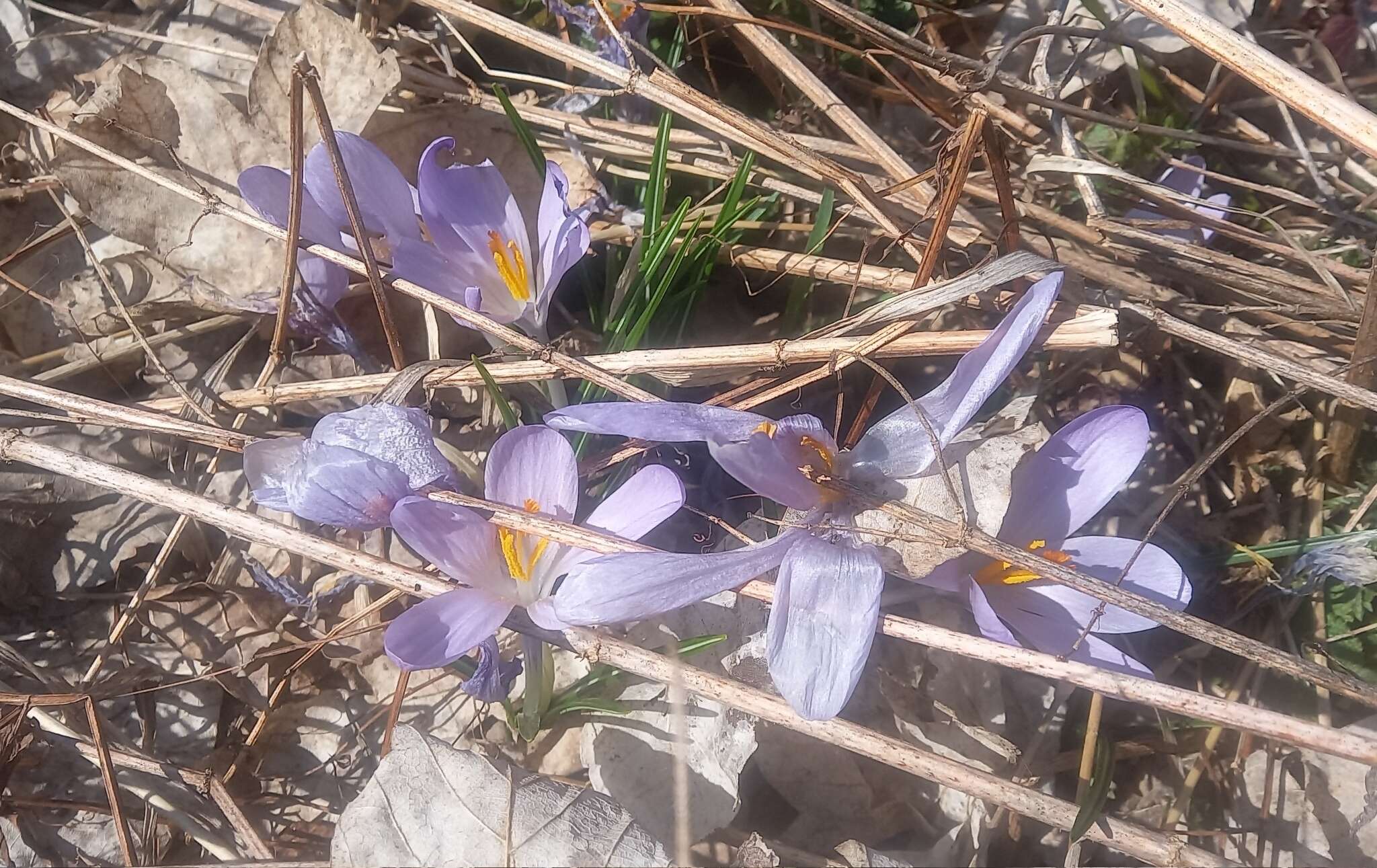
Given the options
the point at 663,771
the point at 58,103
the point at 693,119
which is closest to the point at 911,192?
the point at 693,119

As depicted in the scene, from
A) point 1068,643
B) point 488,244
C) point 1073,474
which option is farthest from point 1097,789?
point 488,244

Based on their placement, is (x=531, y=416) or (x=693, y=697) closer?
(x=693, y=697)

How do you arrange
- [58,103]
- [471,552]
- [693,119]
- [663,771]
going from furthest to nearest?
[58,103], [693,119], [663,771], [471,552]

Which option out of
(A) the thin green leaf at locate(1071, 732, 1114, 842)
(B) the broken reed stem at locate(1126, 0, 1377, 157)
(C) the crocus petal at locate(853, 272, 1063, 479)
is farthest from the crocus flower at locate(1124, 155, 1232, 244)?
(A) the thin green leaf at locate(1071, 732, 1114, 842)

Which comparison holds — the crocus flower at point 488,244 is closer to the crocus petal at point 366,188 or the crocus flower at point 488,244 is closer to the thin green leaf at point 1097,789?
the crocus petal at point 366,188

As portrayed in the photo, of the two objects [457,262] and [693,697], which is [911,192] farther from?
[693,697]

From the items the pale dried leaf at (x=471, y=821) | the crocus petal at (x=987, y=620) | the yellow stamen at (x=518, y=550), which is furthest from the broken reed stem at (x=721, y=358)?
the pale dried leaf at (x=471, y=821)
